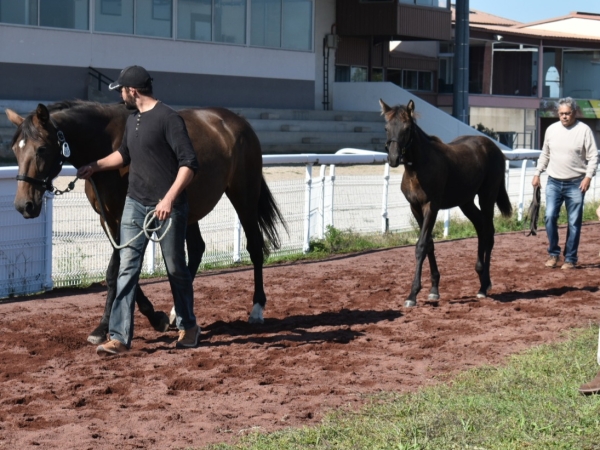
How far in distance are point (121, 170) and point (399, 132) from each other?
2.65m

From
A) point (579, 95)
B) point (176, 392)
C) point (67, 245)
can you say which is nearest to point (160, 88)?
point (67, 245)

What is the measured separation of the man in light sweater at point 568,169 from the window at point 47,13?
17435mm

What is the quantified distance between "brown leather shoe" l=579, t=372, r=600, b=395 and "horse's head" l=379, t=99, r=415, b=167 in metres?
3.49

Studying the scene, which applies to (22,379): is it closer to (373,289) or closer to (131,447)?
(131,447)

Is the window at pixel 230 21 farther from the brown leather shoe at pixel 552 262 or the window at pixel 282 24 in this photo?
the brown leather shoe at pixel 552 262

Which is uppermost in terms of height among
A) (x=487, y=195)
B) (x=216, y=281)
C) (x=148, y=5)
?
(x=148, y=5)

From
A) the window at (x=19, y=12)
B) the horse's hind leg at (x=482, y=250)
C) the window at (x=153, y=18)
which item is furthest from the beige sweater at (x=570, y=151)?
the window at (x=153, y=18)

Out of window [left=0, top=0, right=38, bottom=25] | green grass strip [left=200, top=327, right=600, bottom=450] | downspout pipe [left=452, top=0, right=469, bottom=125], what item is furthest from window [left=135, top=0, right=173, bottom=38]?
green grass strip [left=200, top=327, right=600, bottom=450]

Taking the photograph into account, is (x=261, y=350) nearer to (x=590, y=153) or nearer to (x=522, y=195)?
(x=590, y=153)

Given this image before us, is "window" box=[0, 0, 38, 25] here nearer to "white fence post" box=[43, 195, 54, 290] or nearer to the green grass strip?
"white fence post" box=[43, 195, 54, 290]

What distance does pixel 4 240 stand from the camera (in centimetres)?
880

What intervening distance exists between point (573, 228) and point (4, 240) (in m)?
6.45

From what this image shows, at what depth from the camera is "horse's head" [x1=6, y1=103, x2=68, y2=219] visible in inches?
250

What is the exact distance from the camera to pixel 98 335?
22.8ft
